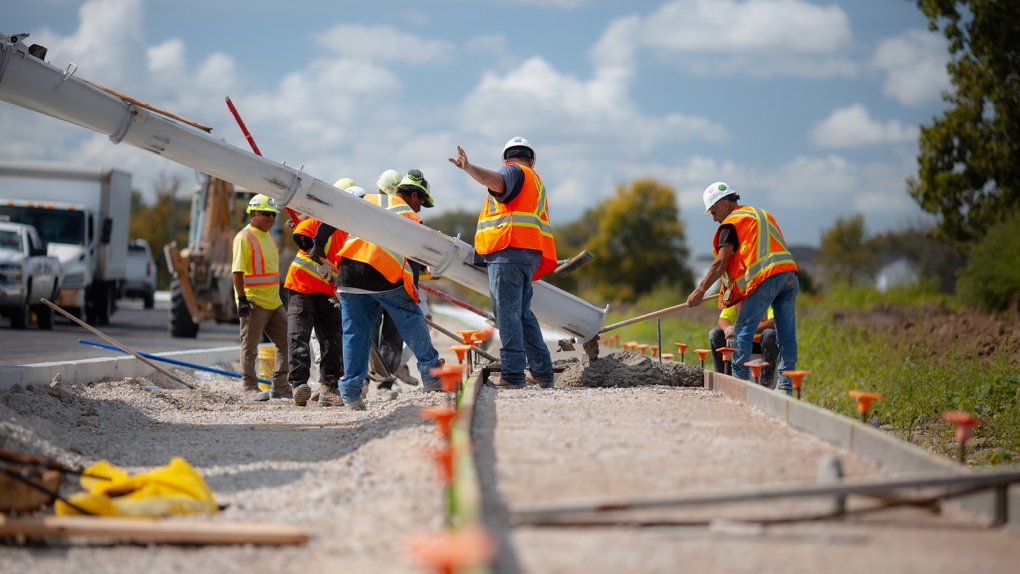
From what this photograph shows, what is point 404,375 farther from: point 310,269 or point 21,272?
point 21,272

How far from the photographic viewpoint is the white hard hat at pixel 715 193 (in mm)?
7980

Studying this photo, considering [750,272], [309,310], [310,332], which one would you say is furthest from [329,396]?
[750,272]

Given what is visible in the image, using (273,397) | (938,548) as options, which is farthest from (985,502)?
(273,397)

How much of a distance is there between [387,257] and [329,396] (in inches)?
61.0

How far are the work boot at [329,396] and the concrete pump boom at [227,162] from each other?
146 centimetres

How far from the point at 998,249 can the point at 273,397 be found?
1587cm

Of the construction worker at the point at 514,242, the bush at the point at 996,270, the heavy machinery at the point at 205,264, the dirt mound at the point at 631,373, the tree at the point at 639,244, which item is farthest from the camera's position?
the tree at the point at 639,244

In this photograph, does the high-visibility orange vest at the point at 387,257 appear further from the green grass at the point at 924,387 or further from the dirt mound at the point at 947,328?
the dirt mound at the point at 947,328

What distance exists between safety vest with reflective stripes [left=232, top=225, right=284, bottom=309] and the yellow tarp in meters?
4.62

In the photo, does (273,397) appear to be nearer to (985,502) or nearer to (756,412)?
(756,412)

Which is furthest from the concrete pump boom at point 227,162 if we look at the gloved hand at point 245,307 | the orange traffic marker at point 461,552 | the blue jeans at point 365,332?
the orange traffic marker at point 461,552

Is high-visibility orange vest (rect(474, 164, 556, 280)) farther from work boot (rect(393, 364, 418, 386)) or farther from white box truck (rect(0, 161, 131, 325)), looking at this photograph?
white box truck (rect(0, 161, 131, 325))

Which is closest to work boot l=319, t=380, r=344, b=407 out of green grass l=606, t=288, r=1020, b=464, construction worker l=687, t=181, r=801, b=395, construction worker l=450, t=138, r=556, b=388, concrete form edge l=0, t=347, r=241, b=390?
construction worker l=450, t=138, r=556, b=388

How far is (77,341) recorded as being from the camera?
51.2ft
